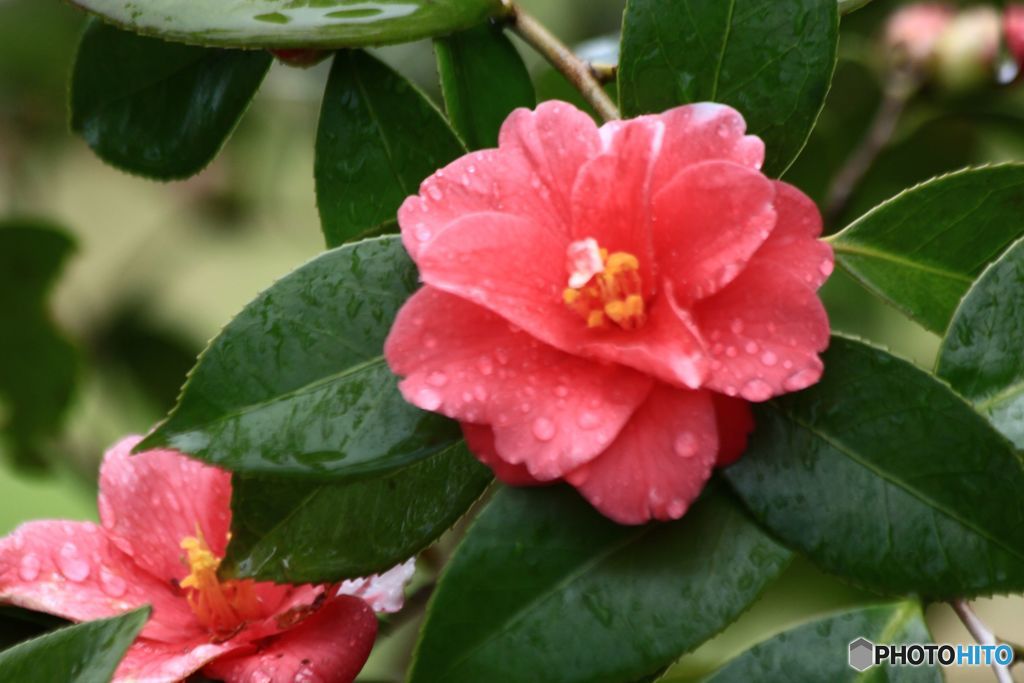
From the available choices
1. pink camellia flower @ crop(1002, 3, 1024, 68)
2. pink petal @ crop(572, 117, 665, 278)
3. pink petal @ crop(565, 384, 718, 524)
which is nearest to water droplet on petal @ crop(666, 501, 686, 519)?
pink petal @ crop(565, 384, 718, 524)

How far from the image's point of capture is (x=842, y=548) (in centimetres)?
55

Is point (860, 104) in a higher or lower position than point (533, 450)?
lower

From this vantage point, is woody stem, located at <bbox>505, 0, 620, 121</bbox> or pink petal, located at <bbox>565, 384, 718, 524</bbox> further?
woody stem, located at <bbox>505, 0, 620, 121</bbox>

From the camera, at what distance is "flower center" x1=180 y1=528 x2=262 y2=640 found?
2.22 feet

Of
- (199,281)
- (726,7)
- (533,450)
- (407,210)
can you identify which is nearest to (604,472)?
(533,450)

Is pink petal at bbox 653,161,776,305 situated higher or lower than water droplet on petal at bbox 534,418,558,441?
higher

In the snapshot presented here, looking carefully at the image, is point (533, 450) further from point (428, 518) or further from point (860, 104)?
point (860, 104)

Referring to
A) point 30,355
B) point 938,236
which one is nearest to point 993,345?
point 938,236

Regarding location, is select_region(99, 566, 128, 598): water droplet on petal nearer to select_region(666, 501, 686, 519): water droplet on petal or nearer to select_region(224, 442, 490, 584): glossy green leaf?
select_region(224, 442, 490, 584): glossy green leaf

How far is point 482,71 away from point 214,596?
1.09ft

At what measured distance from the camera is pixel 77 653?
0.55 meters

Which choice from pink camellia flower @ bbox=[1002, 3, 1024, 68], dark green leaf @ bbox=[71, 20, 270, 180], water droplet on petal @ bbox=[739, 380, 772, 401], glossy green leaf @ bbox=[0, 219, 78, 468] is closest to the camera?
water droplet on petal @ bbox=[739, 380, 772, 401]

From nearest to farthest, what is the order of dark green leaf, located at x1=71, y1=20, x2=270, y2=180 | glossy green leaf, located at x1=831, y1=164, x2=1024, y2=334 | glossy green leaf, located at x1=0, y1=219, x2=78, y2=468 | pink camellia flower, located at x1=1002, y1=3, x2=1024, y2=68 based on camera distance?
glossy green leaf, located at x1=831, y1=164, x2=1024, y2=334
dark green leaf, located at x1=71, y1=20, x2=270, y2=180
pink camellia flower, located at x1=1002, y1=3, x2=1024, y2=68
glossy green leaf, located at x1=0, y1=219, x2=78, y2=468

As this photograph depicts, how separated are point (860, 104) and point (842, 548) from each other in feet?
3.26
